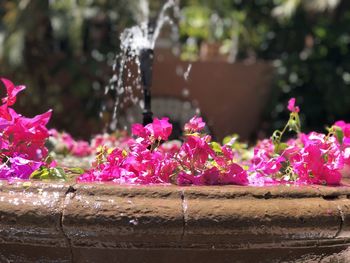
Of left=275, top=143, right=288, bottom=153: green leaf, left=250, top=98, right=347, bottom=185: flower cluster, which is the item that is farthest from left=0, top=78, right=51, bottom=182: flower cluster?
left=275, top=143, right=288, bottom=153: green leaf

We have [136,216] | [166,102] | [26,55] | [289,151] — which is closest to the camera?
[136,216]

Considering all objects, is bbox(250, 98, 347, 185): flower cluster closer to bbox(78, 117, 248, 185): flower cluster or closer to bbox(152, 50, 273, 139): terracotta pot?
bbox(78, 117, 248, 185): flower cluster

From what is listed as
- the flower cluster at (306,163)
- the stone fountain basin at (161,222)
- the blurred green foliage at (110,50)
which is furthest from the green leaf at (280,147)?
the blurred green foliage at (110,50)

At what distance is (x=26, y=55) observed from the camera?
29.6ft

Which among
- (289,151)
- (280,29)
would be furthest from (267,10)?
(289,151)

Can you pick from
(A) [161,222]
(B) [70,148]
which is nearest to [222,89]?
(B) [70,148]

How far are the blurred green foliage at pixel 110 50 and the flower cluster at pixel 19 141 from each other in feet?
21.1

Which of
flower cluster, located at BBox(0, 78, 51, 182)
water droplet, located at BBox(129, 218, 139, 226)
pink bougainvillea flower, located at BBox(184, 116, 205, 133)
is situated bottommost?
water droplet, located at BBox(129, 218, 139, 226)

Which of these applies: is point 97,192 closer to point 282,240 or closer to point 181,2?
point 282,240

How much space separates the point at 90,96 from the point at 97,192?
7.42 m

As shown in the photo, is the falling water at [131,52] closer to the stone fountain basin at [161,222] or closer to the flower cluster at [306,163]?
the flower cluster at [306,163]

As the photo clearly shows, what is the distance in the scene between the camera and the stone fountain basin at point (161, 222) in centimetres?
173

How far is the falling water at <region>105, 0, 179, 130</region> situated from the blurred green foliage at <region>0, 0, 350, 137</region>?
200 mm

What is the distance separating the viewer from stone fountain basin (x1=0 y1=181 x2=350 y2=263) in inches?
68.1
